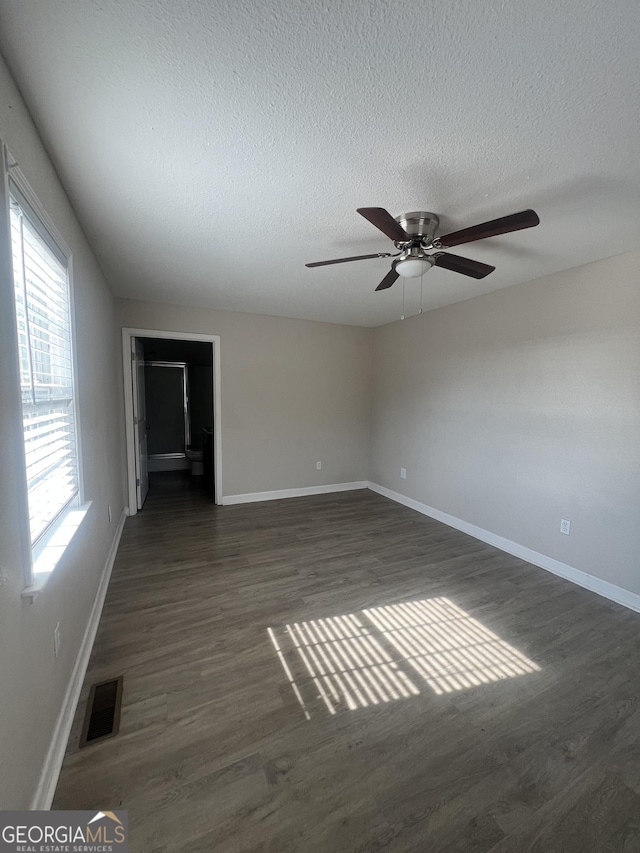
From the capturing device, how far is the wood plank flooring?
44.3 inches

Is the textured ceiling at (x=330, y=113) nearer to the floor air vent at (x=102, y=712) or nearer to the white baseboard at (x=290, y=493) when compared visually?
the floor air vent at (x=102, y=712)

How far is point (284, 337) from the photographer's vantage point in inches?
177

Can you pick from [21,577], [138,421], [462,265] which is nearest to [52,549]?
[21,577]

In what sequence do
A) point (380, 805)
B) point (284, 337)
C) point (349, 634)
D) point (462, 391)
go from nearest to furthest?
point (380, 805), point (349, 634), point (462, 391), point (284, 337)

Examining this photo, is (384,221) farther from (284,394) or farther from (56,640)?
(284,394)

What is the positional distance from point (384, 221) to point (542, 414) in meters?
2.30

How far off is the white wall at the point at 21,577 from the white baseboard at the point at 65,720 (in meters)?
0.05

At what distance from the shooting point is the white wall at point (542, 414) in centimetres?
241

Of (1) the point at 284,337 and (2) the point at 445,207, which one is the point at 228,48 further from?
(1) the point at 284,337

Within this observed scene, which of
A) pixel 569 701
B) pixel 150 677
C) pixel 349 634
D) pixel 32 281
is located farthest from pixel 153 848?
pixel 32 281

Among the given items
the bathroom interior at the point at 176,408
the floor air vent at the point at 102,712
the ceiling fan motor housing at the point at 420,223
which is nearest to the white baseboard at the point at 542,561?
the ceiling fan motor housing at the point at 420,223

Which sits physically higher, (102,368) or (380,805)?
(102,368)

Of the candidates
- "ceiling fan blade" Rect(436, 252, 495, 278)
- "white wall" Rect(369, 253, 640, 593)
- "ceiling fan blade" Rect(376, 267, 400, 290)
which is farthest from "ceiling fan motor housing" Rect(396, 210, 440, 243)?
"white wall" Rect(369, 253, 640, 593)

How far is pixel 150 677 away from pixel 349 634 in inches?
43.1
